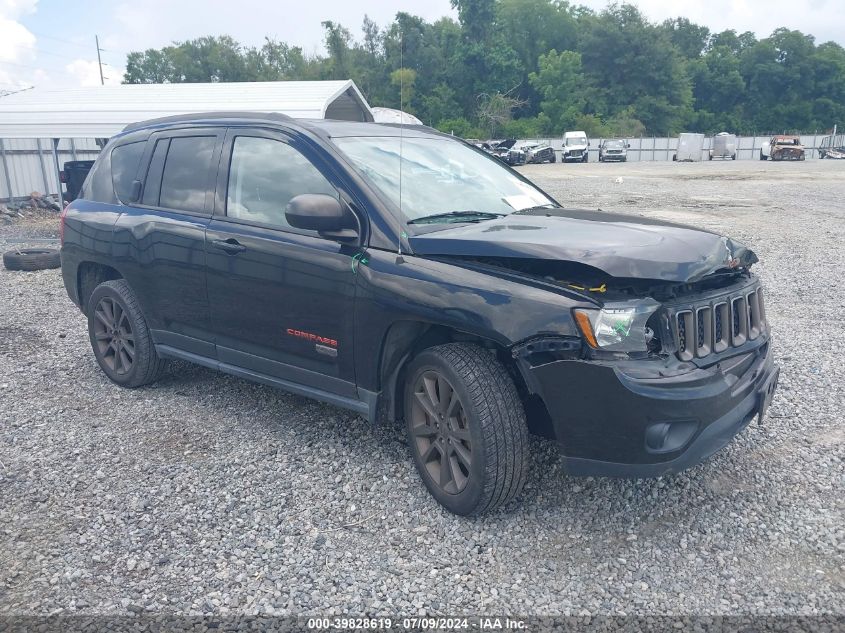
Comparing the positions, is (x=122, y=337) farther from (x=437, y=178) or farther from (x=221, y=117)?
(x=437, y=178)

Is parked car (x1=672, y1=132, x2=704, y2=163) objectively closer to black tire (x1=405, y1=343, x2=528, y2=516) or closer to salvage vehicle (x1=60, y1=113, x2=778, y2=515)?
salvage vehicle (x1=60, y1=113, x2=778, y2=515)

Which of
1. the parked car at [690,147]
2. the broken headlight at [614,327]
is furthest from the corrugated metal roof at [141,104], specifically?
the parked car at [690,147]

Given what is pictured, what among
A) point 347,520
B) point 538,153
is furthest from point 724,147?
point 347,520

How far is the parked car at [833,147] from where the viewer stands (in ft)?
175

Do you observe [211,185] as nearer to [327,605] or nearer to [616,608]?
[327,605]

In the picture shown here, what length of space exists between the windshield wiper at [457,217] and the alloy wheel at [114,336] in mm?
2535

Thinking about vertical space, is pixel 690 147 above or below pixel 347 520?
above

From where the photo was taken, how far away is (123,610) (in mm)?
2748

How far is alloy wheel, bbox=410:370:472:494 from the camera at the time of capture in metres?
3.26

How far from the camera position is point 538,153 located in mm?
48250

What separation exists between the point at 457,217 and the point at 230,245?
137 centimetres

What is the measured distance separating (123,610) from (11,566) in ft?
2.22

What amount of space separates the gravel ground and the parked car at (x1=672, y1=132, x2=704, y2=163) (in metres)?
51.1

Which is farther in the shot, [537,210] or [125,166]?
[125,166]
